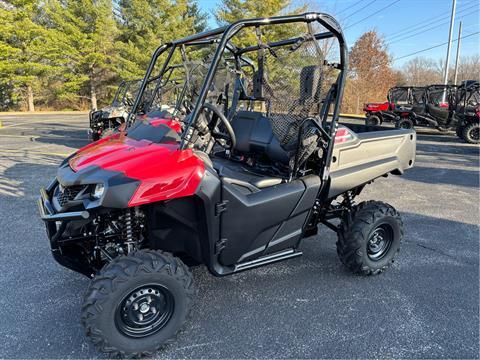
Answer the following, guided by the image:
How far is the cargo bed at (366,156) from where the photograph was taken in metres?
2.91

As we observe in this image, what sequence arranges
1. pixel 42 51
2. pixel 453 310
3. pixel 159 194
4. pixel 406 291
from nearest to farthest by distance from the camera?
pixel 159 194 < pixel 453 310 < pixel 406 291 < pixel 42 51

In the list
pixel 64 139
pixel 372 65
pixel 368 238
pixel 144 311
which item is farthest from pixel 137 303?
pixel 372 65

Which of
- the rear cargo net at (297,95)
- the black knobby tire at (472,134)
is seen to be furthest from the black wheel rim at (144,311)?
the black knobby tire at (472,134)

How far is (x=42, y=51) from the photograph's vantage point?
2558 centimetres

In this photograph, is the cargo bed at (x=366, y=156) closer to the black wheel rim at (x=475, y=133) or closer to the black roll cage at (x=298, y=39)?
the black roll cage at (x=298, y=39)

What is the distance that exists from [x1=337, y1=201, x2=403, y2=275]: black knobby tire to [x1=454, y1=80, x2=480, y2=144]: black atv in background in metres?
10.5

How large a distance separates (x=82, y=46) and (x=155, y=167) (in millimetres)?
29537

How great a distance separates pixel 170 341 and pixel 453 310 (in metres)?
2.06

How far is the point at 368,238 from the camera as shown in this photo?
10.2ft

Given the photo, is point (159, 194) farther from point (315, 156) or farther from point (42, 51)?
point (42, 51)

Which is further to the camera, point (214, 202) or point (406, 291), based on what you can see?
point (406, 291)

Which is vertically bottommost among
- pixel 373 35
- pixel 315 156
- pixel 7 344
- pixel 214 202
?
pixel 7 344

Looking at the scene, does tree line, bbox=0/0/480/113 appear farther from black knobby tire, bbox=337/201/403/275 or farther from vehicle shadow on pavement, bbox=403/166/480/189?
black knobby tire, bbox=337/201/403/275

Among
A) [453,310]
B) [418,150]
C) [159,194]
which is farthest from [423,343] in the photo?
[418,150]
